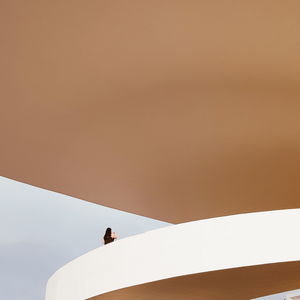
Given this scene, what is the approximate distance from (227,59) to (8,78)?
3597 mm

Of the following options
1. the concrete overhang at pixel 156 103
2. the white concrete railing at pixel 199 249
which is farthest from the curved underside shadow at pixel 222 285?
the concrete overhang at pixel 156 103

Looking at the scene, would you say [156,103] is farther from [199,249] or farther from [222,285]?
[199,249]

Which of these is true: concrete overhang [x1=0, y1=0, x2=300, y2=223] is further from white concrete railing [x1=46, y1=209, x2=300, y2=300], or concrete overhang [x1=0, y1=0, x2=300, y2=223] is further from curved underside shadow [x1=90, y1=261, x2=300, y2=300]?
curved underside shadow [x1=90, y1=261, x2=300, y2=300]

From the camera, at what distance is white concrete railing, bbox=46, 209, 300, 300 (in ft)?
18.6

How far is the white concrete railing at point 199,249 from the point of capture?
18.6 ft

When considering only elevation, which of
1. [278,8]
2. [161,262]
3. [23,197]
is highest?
[23,197]

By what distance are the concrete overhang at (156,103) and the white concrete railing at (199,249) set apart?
3.48 m

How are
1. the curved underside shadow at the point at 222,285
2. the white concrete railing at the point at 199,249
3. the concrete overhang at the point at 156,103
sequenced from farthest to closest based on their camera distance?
the concrete overhang at the point at 156,103 → the curved underside shadow at the point at 222,285 → the white concrete railing at the point at 199,249

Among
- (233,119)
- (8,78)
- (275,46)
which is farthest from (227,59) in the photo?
(8,78)

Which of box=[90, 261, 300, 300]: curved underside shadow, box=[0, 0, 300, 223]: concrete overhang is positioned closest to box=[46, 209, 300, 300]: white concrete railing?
box=[90, 261, 300, 300]: curved underside shadow

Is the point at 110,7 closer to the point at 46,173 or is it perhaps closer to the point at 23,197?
the point at 46,173

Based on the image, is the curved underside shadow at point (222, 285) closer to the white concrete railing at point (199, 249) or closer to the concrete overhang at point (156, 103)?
the white concrete railing at point (199, 249)

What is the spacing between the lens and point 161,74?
945 centimetres

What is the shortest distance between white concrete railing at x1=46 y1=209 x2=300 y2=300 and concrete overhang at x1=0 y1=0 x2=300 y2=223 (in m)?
3.48
